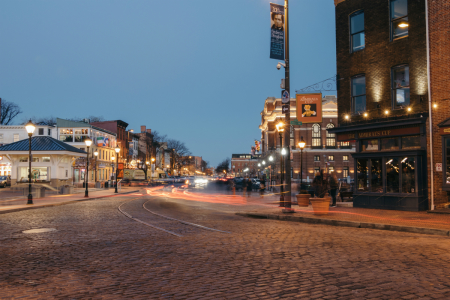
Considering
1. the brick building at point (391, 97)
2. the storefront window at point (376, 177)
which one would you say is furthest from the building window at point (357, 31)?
the storefront window at point (376, 177)

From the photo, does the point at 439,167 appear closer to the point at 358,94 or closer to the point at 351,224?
the point at 351,224

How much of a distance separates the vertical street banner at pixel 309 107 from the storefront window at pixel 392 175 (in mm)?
4221

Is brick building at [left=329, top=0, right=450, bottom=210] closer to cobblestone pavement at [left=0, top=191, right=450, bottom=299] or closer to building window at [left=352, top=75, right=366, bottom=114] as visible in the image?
building window at [left=352, top=75, right=366, bottom=114]

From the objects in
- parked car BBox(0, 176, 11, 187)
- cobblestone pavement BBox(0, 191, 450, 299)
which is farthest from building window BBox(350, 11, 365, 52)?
parked car BBox(0, 176, 11, 187)

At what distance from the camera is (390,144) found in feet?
64.1

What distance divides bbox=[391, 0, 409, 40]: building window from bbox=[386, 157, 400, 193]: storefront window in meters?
6.38

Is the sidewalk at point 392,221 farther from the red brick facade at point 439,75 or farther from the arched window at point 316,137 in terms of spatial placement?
the arched window at point 316,137

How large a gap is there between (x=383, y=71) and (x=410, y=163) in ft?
16.6

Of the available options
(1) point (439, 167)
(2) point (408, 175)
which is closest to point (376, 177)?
(2) point (408, 175)

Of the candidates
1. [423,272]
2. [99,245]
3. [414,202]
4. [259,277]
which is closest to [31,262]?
[99,245]

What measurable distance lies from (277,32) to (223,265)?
1276 cm

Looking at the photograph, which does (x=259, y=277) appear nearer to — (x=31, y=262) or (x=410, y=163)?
(x=31, y=262)

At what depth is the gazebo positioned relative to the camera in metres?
43.5

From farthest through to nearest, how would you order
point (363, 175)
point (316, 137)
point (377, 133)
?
point (316, 137), point (363, 175), point (377, 133)
